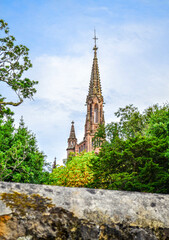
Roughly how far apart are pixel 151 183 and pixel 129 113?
24182 millimetres

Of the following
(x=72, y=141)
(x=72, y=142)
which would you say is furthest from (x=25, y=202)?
(x=72, y=141)

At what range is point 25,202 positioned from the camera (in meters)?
2.49

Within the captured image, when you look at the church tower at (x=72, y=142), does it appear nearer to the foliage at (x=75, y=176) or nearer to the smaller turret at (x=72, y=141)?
the smaller turret at (x=72, y=141)

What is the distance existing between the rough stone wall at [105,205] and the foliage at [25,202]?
59 millimetres

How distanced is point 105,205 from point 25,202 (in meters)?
0.77

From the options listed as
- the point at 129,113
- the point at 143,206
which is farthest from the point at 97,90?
the point at 143,206

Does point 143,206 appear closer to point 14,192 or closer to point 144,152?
point 14,192

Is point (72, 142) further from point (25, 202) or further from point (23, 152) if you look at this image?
point (25, 202)

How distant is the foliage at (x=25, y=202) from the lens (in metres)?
2.39

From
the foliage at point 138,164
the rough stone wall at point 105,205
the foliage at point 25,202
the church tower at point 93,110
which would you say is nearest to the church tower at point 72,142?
the church tower at point 93,110

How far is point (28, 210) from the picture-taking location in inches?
94.9

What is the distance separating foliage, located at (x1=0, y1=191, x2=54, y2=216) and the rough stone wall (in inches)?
2.3

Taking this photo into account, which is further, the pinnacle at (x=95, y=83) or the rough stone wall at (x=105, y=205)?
the pinnacle at (x=95, y=83)

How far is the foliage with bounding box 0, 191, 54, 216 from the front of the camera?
7.86 ft
